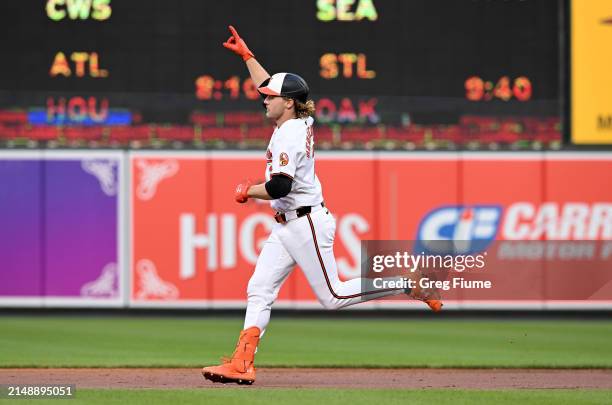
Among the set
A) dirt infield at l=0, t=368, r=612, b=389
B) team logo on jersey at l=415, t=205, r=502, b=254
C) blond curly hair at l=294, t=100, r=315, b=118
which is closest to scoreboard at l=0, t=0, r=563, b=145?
team logo on jersey at l=415, t=205, r=502, b=254

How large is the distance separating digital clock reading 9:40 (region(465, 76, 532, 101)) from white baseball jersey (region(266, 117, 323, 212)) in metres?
5.93

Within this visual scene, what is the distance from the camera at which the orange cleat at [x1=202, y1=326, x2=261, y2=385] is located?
19.3 feet

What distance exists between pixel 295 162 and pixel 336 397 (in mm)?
1097

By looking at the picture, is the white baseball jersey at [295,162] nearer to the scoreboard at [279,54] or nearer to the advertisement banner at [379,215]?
the scoreboard at [279,54]

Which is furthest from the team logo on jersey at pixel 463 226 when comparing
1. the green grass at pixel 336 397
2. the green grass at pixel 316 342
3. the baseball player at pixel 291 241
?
the baseball player at pixel 291 241

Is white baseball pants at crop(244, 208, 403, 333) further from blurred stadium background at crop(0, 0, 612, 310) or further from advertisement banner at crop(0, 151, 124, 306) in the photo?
advertisement banner at crop(0, 151, 124, 306)

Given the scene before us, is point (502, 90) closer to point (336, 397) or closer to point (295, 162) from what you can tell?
point (295, 162)

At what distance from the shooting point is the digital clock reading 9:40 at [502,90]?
464 inches

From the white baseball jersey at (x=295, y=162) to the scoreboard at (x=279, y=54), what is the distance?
18.0 feet

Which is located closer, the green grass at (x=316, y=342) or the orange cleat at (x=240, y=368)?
the orange cleat at (x=240, y=368)

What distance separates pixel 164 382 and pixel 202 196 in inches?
227

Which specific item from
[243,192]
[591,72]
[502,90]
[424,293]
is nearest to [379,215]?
[502,90]

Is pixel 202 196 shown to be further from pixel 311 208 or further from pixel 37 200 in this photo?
pixel 311 208

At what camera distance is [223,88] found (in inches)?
461
